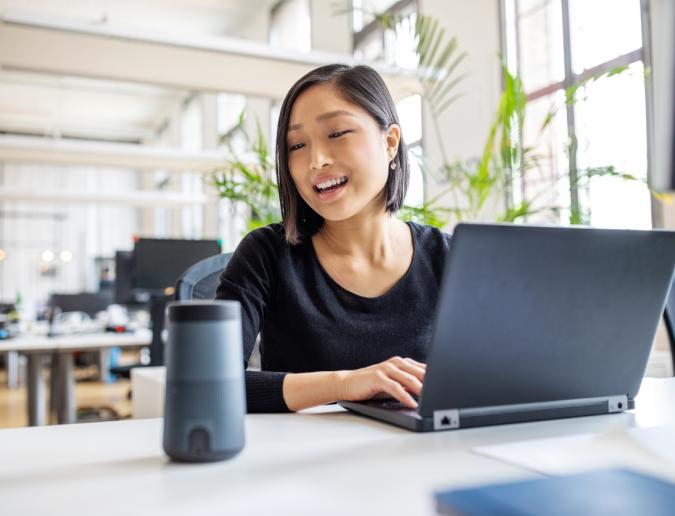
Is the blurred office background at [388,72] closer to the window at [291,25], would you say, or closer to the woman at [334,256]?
the window at [291,25]

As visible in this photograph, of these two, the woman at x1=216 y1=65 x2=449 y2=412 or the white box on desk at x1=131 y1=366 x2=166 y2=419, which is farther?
the white box on desk at x1=131 y1=366 x2=166 y2=419

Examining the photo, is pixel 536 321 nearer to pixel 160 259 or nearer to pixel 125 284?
pixel 160 259

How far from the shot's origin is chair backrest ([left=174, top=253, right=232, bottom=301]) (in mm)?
1715

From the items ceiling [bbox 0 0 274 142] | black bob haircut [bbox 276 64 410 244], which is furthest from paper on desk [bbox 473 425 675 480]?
ceiling [bbox 0 0 274 142]

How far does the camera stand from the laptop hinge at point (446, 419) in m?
0.92

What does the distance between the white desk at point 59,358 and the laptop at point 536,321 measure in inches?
129

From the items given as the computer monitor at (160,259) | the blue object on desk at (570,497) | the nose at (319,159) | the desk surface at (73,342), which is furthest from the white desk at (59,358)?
the blue object on desk at (570,497)

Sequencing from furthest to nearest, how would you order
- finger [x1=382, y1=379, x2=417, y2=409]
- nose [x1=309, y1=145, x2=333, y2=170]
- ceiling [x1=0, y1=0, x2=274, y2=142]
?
ceiling [x1=0, y1=0, x2=274, y2=142]
nose [x1=309, y1=145, x2=333, y2=170]
finger [x1=382, y1=379, x2=417, y2=409]

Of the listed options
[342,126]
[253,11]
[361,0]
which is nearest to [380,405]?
[342,126]

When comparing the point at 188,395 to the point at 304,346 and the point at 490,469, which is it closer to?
the point at 490,469

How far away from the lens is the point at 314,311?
1.41 metres

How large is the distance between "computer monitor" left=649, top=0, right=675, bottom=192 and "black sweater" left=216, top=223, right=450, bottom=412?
40.6 inches

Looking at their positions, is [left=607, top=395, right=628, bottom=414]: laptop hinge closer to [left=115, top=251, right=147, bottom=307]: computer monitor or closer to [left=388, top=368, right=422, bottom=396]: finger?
[left=388, top=368, right=422, bottom=396]: finger

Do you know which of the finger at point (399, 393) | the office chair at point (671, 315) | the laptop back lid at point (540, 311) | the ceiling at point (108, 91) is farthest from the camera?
the ceiling at point (108, 91)
